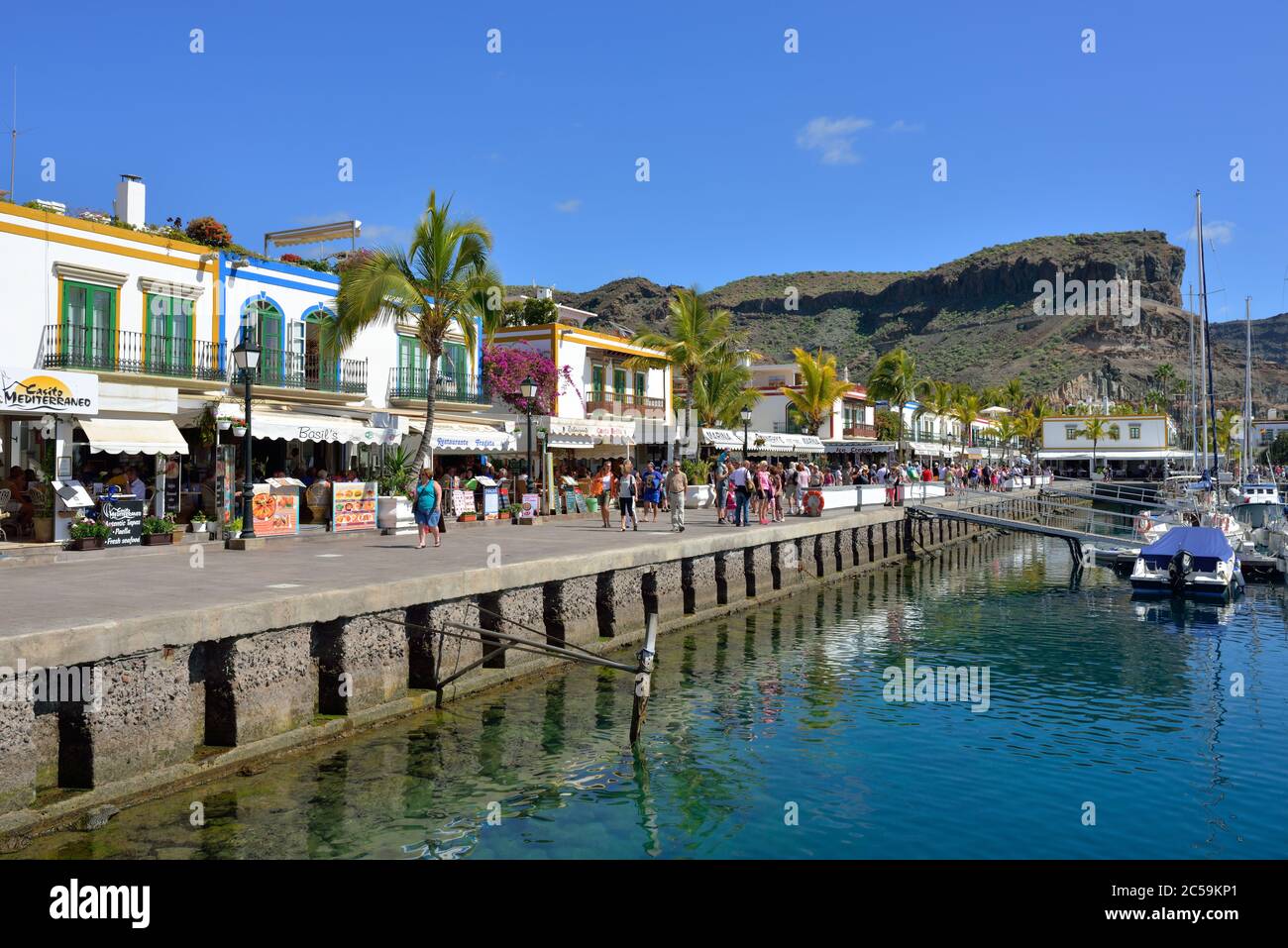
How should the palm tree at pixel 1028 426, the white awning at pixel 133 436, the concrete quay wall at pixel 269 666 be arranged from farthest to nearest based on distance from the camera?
the palm tree at pixel 1028 426 < the white awning at pixel 133 436 < the concrete quay wall at pixel 269 666

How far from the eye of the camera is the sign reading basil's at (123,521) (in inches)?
719

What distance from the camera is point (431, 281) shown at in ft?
80.0

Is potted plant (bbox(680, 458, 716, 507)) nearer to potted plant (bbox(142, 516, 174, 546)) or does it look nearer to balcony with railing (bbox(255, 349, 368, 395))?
balcony with railing (bbox(255, 349, 368, 395))

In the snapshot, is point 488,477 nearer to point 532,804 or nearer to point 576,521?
point 576,521

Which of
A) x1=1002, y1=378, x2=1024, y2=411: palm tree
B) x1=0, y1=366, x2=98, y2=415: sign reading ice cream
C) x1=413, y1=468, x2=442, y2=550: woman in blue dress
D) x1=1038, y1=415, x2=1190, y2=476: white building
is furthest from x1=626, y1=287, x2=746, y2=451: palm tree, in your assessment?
x1=1002, y1=378, x2=1024, y2=411: palm tree

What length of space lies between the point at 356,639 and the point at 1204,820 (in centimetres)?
968

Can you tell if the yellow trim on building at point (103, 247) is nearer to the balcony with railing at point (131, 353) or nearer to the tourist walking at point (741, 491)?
the balcony with railing at point (131, 353)

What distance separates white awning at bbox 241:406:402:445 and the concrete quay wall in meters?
8.49

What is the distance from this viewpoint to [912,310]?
604 feet

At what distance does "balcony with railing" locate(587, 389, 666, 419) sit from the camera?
4019cm

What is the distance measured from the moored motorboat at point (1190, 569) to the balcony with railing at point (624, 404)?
2106 cm

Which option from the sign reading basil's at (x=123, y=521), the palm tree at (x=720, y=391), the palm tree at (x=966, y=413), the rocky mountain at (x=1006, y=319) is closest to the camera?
the sign reading basil's at (x=123, y=521)

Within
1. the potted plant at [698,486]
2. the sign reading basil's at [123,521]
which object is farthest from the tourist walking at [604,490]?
the sign reading basil's at [123,521]
